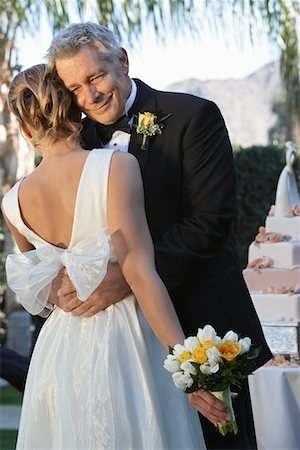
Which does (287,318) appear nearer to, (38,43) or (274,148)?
(38,43)

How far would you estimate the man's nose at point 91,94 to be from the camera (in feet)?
11.3

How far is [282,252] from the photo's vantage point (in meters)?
5.77

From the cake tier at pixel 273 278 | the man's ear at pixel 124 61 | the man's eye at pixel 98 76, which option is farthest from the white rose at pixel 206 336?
the cake tier at pixel 273 278

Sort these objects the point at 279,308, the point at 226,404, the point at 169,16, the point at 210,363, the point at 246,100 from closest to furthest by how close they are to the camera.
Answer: the point at 210,363 < the point at 226,404 < the point at 279,308 < the point at 169,16 < the point at 246,100

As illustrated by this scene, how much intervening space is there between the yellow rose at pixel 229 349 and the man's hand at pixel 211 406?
0.14 metres

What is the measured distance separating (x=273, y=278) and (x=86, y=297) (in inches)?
105

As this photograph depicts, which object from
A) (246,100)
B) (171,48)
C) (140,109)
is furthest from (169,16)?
(246,100)

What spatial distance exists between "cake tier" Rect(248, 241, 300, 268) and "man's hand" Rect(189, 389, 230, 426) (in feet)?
9.13

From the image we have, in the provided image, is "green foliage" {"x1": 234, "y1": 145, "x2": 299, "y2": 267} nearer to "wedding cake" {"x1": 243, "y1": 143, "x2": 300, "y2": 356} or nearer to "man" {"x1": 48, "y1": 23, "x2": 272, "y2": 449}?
"wedding cake" {"x1": 243, "y1": 143, "x2": 300, "y2": 356}

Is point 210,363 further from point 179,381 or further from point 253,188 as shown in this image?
point 253,188

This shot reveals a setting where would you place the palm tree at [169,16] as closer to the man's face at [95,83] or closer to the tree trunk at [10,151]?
the tree trunk at [10,151]

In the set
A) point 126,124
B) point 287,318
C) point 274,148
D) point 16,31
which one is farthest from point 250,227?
point 126,124

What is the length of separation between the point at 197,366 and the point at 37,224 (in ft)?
2.53

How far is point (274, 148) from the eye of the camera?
13195mm
